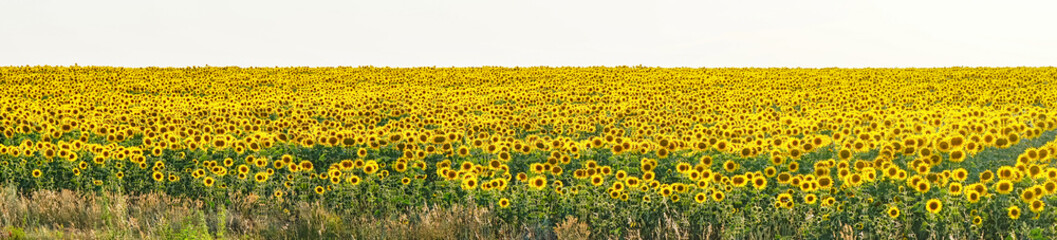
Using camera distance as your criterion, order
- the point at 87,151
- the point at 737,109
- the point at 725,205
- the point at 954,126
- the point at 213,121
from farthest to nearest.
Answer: the point at 737,109, the point at 213,121, the point at 954,126, the point at 87,151, the point at 725,205

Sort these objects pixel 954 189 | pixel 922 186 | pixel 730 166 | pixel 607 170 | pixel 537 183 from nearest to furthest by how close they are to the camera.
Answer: pixel 954 189, pixel 922 186, pixel 537 183, pixel 607 170, pixel 730 166

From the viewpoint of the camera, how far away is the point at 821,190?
6820mm

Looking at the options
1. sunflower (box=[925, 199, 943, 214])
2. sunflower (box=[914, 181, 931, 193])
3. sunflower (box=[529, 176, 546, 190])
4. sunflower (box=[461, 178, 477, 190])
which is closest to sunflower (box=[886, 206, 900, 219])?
sunflower (box=[925, 199, 943, 214])

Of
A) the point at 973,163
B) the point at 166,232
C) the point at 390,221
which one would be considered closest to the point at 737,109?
the point at 973,163

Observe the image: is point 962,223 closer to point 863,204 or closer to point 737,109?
point 863,204

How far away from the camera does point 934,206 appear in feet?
19.8

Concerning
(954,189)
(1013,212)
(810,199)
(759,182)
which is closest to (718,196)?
(759,182)

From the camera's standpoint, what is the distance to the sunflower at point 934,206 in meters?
5.98

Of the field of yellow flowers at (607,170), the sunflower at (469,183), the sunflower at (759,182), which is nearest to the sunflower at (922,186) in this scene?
the field of yellow flowers at (607,170)

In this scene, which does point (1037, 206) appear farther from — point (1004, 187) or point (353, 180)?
point (353, 180)

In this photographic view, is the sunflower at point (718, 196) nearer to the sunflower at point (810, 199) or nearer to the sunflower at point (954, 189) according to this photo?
the sunflower at point (810, 199)

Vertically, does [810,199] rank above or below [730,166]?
below

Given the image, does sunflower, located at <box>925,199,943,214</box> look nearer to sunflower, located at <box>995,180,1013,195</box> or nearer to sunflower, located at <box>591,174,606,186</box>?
sunflower, located at <box>995,180,1013,195</box>

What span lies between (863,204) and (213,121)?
11136 millimetres
